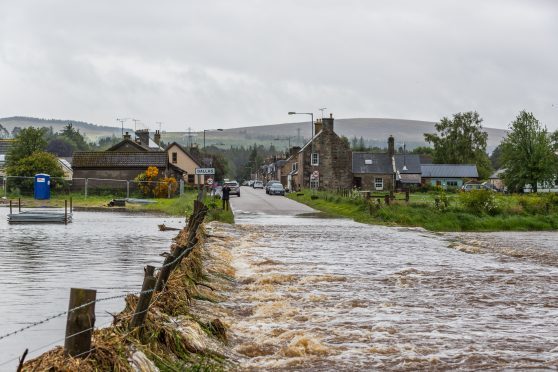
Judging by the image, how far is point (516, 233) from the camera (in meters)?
40.9

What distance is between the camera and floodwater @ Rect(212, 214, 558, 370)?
1178cm

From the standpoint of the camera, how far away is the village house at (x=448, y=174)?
130500 mm

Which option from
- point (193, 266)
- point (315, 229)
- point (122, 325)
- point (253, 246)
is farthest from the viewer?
point (315, 229)

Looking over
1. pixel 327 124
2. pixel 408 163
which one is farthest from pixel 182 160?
pixel 408 163

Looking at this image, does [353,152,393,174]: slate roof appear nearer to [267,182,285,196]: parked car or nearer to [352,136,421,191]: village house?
[352,136,421,191]: village house

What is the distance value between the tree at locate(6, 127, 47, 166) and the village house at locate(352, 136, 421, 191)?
42314mm

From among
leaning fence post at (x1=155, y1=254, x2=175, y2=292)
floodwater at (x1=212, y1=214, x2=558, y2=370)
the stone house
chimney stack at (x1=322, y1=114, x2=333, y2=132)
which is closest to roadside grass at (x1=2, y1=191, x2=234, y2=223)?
floodwater at (x1=212, y1=214, x2=558, y2=370)

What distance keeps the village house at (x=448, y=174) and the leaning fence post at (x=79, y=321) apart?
406ft

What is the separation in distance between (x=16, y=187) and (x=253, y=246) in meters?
49.3

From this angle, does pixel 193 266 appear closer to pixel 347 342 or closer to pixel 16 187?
pixel 347 342

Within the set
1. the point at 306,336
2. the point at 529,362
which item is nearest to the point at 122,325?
the point at 306,336

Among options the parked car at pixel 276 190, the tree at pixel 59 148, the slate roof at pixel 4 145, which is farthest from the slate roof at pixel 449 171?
the tree at pixel 59 148

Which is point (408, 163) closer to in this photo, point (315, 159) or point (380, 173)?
point (380, 173)

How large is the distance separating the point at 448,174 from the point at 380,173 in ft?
62.4
